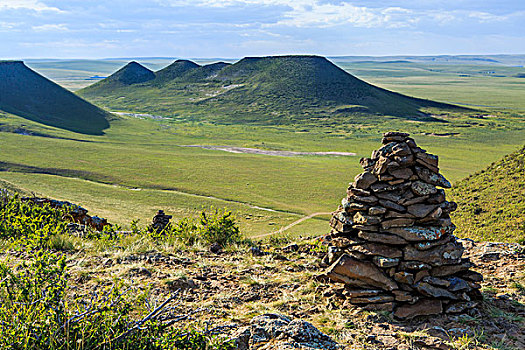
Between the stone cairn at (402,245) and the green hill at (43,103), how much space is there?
8448cm

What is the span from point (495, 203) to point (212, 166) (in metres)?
38.6

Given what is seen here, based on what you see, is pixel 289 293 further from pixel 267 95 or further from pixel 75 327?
pixel 267 95

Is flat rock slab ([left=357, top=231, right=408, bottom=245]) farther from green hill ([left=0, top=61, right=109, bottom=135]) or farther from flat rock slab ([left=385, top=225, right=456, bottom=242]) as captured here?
green hill ([left=0, top=61, right=109, bottom=135])

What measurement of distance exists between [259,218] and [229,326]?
84.0ft

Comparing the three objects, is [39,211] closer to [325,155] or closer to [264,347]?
[264,347]

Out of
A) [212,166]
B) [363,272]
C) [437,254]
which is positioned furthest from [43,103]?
[437,254]

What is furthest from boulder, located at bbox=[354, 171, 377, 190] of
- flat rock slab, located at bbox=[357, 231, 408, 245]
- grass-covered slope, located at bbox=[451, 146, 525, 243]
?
grass-covered slope, located at bbox=[451, 146, 525, 243]

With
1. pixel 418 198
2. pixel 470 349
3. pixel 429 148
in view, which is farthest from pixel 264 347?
pixel 429 148

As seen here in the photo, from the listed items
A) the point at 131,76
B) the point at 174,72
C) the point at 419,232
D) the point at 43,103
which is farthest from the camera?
the point at 131,76

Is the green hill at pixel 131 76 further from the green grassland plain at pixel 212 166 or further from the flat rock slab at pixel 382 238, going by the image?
the flat rock slab at pixel 382 238

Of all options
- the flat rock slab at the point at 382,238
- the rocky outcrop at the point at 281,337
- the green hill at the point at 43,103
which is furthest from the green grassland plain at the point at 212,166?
the rocky outcrop at the point at 281,337

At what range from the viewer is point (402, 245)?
7262 mm

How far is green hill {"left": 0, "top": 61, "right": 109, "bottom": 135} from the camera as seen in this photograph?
92.8 m

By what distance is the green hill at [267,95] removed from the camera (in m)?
121
